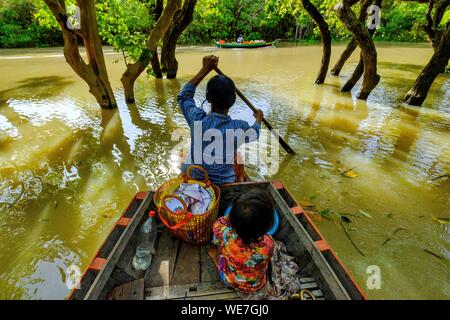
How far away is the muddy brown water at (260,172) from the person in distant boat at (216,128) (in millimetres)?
1626

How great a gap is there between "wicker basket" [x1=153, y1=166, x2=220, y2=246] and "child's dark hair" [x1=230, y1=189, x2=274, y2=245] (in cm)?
55

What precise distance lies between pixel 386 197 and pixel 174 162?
11.2 feet

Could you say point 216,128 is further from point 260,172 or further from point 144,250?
point 260,172

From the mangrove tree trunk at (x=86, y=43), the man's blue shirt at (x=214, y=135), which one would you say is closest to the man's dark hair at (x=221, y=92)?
the man's blue shirt at (x=214, y=135)

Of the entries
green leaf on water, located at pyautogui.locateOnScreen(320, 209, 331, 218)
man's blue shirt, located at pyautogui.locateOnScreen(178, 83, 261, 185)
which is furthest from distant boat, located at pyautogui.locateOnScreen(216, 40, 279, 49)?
man's blue shirt, located at pyautogui.locateOnScreen(178, 83, 261, 185)

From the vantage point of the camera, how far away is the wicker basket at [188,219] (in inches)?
87.2

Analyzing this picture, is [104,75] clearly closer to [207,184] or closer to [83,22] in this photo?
[83,22]

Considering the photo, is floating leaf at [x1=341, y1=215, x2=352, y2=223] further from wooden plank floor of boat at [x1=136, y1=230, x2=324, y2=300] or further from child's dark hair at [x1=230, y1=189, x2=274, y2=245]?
child's dark hair at [x1=230, y1=189, x2=274, y2=245]

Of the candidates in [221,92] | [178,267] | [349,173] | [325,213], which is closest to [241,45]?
[349,173]

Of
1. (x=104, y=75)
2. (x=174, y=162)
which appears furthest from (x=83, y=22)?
(x=174, y=162)

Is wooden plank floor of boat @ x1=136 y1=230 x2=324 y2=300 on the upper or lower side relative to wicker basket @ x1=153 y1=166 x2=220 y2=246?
lower

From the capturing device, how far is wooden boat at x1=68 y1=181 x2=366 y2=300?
6.18 feet

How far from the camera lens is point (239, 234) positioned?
1770 millimetres

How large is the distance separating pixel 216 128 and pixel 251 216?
1.02 metres
